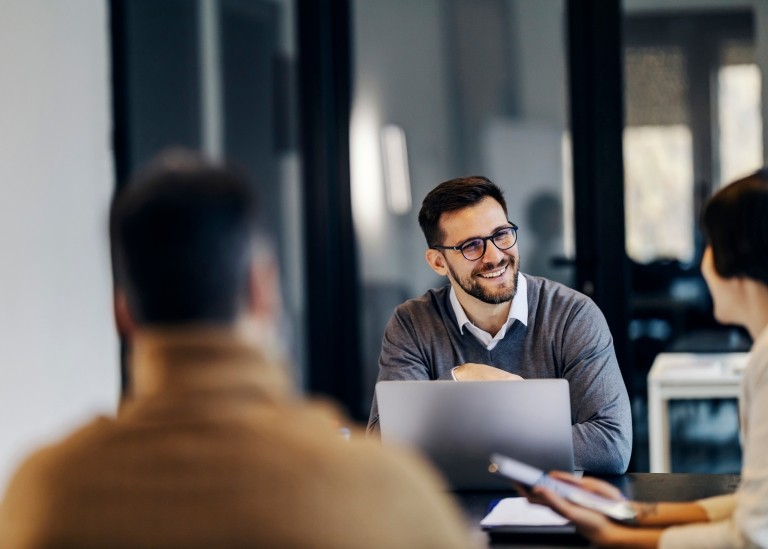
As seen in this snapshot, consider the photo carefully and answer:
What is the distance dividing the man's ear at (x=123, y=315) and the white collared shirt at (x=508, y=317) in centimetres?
166

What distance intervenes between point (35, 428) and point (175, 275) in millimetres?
3535

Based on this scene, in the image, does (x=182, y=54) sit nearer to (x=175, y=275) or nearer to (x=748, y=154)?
(x=748, y=154)

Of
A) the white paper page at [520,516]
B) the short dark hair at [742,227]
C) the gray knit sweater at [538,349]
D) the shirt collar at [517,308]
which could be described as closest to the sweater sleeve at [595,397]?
the gray knit sweater at [538,349]

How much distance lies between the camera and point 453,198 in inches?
113

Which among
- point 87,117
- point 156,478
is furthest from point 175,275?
point 87,117

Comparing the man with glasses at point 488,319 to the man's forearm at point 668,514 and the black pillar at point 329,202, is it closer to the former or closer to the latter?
the man's forearm at point 668,514

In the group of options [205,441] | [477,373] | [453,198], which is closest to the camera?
[205,441]

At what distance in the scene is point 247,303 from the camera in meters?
1.14

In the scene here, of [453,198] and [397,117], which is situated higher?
[397,117]

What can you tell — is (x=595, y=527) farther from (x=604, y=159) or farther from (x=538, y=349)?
(x=604, y=159)

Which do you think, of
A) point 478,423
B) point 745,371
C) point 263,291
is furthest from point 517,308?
point 263,291

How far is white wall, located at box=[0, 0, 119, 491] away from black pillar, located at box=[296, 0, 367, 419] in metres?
0.85

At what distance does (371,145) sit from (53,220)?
1.30 metres

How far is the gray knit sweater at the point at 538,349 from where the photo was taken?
2.60 meters
